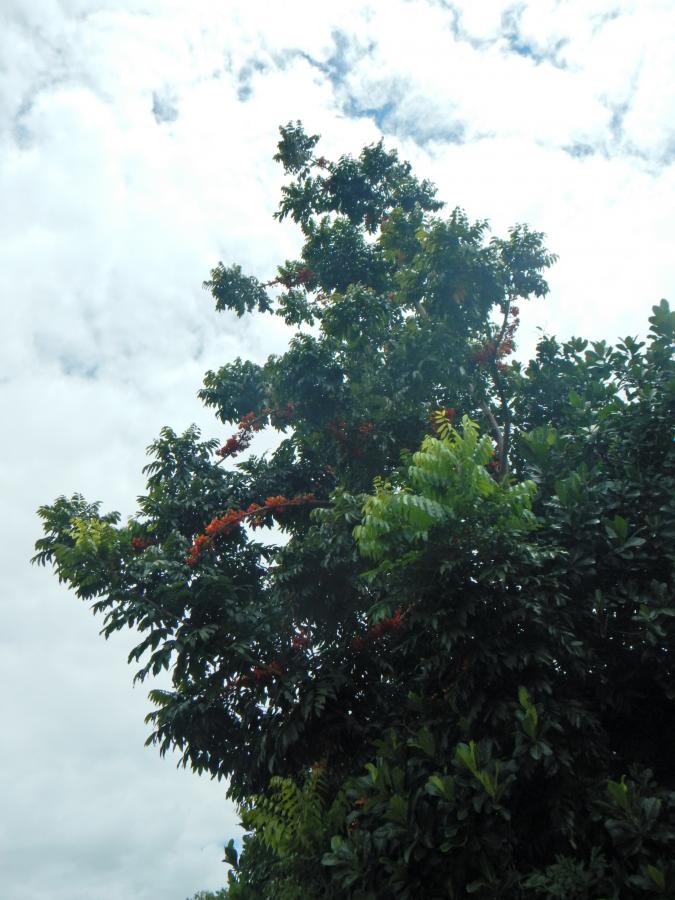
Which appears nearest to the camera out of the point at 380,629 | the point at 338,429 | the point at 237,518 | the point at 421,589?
the point at 421,589

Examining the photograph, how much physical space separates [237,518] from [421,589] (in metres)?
4.09

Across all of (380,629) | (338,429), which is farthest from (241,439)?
(380,629)

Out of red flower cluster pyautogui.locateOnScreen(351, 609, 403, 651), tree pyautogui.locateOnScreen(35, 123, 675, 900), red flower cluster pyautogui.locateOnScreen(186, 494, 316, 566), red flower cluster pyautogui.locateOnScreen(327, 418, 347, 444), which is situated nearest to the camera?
tree pyautogui.locateOnScreen(35, 123, 675, 900)

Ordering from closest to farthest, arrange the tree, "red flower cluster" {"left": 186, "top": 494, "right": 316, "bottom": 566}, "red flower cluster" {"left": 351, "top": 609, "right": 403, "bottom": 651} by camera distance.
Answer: the tree
"red flower cluster" {"left": 351, "top": 609, "right": 403, "bottom": 651}
"red flower cluster" {"left": 186, "top": 494, "right": 316, "bottom": 566}

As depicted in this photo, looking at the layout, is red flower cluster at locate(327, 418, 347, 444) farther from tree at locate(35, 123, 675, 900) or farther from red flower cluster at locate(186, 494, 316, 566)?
red flower cluster at locate(186, 494, 316, 566)

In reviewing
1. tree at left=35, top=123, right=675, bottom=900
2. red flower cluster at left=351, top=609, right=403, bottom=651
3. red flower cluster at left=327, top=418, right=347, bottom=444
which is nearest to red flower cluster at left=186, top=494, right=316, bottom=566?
tree at left=35, top=123, right=675, bottom=900

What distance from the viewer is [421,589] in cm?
675

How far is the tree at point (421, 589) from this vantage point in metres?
6.13

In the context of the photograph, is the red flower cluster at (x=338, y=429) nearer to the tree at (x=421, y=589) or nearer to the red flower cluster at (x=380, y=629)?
the tree at (x=421, y=589)

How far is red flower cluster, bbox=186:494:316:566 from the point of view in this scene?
31.4 feet

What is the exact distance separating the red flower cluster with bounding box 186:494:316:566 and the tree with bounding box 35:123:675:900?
0.23ft

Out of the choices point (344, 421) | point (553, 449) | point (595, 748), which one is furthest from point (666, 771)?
point (344, 421)

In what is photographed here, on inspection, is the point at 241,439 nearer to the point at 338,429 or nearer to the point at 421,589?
the point at 338,429

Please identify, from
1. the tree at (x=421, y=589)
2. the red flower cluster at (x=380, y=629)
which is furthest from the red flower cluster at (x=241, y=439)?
the red flower cluster at (x=380, y=629)
